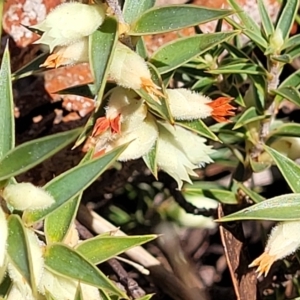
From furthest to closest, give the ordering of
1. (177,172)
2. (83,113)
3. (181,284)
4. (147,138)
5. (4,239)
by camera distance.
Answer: (83,113) < (181,284) < (177,172) < (147,138) < (4,239)

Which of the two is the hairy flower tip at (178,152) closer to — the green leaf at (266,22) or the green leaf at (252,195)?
the green leaf at (252,195)

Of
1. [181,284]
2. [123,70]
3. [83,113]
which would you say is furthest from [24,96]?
[123,70]

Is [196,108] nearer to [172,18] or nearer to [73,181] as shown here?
[172,18]

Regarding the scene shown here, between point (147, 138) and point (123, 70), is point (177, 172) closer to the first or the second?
point (147, 138)

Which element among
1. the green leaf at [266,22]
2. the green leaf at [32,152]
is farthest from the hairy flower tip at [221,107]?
the green leaf at [32,152]

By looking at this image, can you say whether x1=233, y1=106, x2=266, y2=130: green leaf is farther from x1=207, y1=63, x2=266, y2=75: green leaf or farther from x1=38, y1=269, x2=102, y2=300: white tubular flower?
x1=38, y1=269, x2=102, y2=300: white tubular flower

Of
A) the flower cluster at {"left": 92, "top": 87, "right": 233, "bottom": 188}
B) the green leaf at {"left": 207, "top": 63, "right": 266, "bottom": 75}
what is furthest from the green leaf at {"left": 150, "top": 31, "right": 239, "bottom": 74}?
the green leaf at {"left": 207, "top": 63, "right": 266, "bottom": 75}

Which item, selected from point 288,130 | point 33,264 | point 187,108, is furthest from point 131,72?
point 288,130

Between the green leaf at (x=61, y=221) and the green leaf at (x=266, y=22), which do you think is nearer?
the green leaf at (x=61, y=221)
